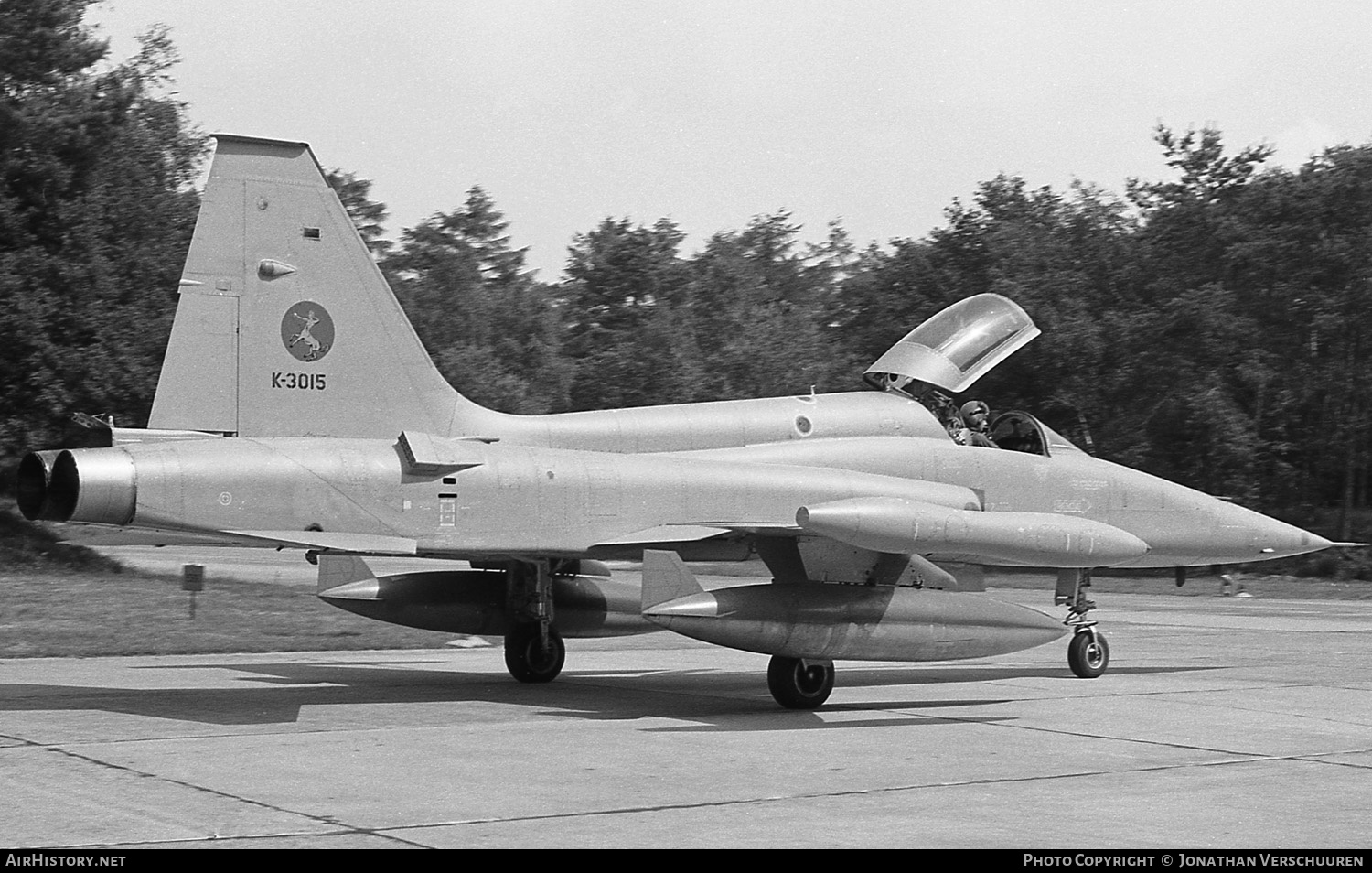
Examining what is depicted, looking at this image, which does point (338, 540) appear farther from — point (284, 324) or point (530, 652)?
point (530, 652)

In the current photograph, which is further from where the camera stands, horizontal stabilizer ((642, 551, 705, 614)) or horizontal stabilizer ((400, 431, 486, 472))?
horizontal stabilizer ((400, 431, 486, 472))

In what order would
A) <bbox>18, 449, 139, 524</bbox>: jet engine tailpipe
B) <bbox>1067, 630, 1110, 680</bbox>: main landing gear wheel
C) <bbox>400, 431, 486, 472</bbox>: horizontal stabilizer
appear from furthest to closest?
<bbox>1067, 630, 1110, 680</bbox>: main landing gear wheel < <bbox>400, 431, 486, 472</bbox>: horizontal stabilizer < <bbox>18, 449, 139, 524</bbox>: jet engine tailpipe

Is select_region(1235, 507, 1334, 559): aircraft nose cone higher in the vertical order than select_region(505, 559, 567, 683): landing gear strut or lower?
higher

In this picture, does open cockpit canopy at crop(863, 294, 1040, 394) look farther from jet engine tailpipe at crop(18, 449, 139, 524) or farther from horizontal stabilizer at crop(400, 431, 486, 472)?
jet engine tailpipe at crop(18, 449, 139, 524)

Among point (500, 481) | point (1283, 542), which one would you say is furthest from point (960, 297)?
point (500, 481)

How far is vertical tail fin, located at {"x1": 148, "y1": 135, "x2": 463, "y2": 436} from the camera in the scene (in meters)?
12.1

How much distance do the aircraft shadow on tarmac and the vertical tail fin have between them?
2450 millimetres

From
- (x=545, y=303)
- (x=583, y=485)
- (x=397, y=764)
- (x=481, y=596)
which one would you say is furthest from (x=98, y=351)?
(x=545, y=303)

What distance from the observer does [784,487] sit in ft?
44.8

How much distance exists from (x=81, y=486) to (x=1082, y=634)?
10101 mm

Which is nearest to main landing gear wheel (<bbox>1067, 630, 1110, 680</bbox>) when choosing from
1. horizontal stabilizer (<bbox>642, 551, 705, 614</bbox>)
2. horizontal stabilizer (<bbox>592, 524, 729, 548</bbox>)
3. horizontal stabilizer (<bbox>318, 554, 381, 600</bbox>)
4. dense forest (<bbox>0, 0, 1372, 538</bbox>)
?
horizontal stabilizer (<bbox>592, 524, 729, 548</bbox>)

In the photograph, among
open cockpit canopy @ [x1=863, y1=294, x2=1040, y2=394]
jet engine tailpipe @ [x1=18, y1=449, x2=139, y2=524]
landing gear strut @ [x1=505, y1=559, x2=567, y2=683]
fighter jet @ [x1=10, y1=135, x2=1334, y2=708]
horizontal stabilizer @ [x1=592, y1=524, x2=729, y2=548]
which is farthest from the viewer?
open cockpit canopy @ [x1=863, y1=294, x2=1040, y2=394]

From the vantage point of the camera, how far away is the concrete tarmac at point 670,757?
7.80m

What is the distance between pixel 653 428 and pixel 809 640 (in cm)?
274
